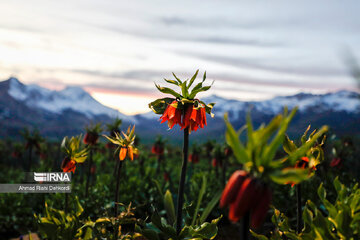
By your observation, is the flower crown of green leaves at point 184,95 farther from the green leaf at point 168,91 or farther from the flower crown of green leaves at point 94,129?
the flower crown of green leaves at point 94,129

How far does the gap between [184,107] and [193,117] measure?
0.10 metres

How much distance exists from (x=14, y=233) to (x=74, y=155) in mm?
3881

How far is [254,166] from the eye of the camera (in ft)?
3.76

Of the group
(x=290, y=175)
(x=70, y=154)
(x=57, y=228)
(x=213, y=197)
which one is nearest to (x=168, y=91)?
(x=213, y=197)

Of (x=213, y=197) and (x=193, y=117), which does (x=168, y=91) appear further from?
(x=213, y=197)

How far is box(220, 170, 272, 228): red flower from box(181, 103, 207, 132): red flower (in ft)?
3.87

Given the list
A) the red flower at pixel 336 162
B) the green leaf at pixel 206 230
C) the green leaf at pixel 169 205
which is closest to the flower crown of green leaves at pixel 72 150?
the green leaf at pixel 169 205

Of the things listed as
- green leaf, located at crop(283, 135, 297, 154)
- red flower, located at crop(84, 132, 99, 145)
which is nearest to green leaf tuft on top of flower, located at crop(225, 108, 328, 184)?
green leaf, located at crop(283, 135, 297, 154)

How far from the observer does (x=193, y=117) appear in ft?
7.48

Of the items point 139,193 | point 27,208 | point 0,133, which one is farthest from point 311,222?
point 0,133

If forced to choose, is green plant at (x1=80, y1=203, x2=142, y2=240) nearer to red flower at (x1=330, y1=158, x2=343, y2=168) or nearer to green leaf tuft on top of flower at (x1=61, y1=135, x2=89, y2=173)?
green leaf tuft on top of flower at (x1=61, y1=135, x2=89, y2=173)

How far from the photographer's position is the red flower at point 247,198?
107 centimetres

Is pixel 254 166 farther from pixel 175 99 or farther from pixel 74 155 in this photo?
pixel 74 155

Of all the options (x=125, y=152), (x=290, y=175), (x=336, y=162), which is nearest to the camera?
(x=290, y=175)
